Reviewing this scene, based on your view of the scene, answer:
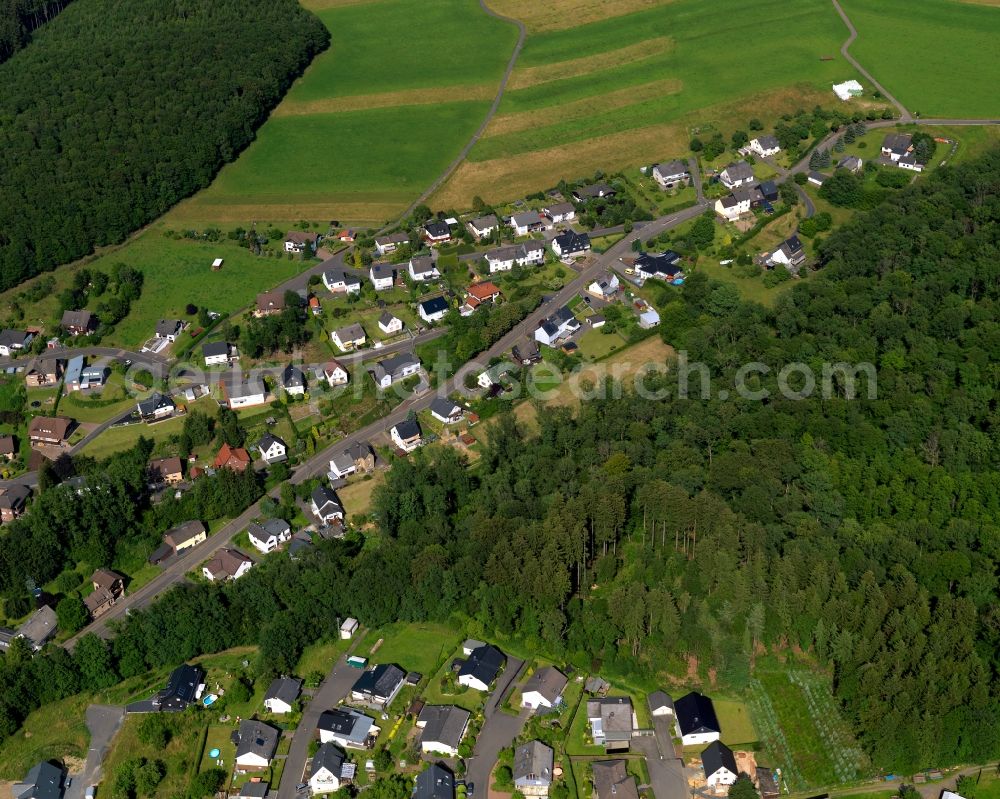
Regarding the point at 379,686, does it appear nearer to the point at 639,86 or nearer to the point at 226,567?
the point at 226,567

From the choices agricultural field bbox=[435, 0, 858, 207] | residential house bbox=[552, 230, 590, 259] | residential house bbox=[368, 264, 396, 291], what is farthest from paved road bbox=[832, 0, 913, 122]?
residential house bbox=[368, 264, 396, 291]

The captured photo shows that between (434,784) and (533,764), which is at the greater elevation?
(533,764)

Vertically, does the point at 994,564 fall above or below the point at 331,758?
above

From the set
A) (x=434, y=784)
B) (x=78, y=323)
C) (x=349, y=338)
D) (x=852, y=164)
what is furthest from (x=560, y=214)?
(x=434, y=784)

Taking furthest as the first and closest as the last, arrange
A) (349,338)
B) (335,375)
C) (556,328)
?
(349,338) < (556,328) < (335,375)

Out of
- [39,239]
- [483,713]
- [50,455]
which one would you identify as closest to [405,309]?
[50,455]

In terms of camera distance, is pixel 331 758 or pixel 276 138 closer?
pixel 331 758

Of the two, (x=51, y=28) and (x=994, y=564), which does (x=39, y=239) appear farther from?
(x=994, y=564)
